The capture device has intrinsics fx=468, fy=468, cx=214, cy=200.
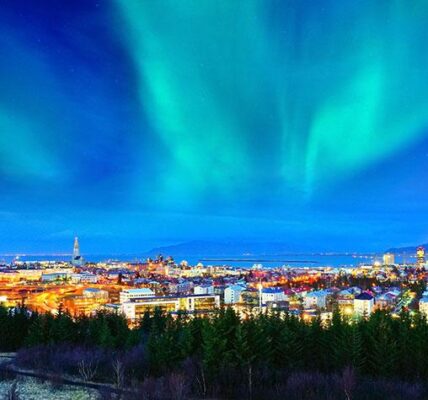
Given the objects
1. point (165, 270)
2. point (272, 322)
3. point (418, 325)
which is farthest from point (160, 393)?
point (165, 270)

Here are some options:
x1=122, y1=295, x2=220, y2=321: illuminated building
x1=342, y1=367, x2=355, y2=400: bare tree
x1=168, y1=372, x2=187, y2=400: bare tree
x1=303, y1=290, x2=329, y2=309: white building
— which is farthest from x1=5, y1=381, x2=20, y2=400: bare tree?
x1=303, y1=290, x2=329, y2=309: white building

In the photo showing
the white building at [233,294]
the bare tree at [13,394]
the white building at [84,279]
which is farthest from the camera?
the white building at [84,279]

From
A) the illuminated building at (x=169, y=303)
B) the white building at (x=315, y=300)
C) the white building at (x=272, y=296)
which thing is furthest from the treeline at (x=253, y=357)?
the white building at (x=272, y=296)

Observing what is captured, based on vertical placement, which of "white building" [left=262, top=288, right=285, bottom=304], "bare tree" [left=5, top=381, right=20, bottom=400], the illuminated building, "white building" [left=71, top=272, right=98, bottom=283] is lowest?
"bare tree" [left=5, top=381, right=20, bottom=400]

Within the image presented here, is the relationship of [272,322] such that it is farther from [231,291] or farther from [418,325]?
[231,291]

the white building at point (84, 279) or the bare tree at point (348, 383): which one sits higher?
the white building at point (84, 279)

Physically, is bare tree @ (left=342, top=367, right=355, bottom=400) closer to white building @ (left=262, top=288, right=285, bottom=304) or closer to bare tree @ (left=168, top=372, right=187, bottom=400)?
bare tree @ (left=168, top=372, right=187, bottom=400)

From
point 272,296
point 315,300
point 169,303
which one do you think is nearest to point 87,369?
point 315,300

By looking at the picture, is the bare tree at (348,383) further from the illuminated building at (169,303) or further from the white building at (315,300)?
the white building at (315,300)

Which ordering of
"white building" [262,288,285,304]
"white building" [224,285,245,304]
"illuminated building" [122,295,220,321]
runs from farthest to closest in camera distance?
"white building" [224,285,245,304] < "white building" [262,288,285,304] < "illuminated building" [122,295,220,321]
